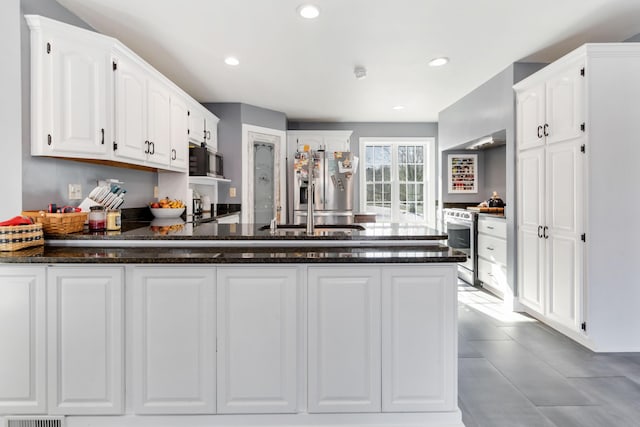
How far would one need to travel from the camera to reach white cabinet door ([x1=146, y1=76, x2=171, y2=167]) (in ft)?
9.42

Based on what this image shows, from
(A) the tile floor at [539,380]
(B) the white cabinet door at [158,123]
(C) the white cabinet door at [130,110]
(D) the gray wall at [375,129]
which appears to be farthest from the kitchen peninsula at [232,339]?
(D) the gray wall at [375,129]

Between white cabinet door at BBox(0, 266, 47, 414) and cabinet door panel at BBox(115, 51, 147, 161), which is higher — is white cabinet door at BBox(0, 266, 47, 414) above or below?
below

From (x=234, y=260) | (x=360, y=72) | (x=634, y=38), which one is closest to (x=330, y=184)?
(x=360, y=72)

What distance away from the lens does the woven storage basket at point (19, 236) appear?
1.63m

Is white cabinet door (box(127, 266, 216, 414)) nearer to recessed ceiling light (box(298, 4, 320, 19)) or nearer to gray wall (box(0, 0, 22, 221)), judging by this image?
gray wall (box(0, 0, 22, 221))

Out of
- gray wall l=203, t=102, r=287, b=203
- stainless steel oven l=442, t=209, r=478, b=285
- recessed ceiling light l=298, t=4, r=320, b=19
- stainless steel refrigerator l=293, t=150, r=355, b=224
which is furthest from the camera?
stainless steel refrigerator l=293, t=150, r=355, b=224

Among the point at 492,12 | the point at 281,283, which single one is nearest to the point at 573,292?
the point at 492,12

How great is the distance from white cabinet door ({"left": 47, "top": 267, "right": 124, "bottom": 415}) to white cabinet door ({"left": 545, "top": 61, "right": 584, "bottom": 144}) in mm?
3247

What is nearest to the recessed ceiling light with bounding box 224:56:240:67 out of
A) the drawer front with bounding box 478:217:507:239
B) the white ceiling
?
the white ceiling

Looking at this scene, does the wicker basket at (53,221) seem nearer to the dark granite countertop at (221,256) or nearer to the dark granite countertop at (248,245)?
the dark granite countertop at (248,245)

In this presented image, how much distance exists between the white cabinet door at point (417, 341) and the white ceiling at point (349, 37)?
1916mm

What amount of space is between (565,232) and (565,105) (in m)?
1.02

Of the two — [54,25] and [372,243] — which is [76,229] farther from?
[372,243]

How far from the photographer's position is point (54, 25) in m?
2.05
